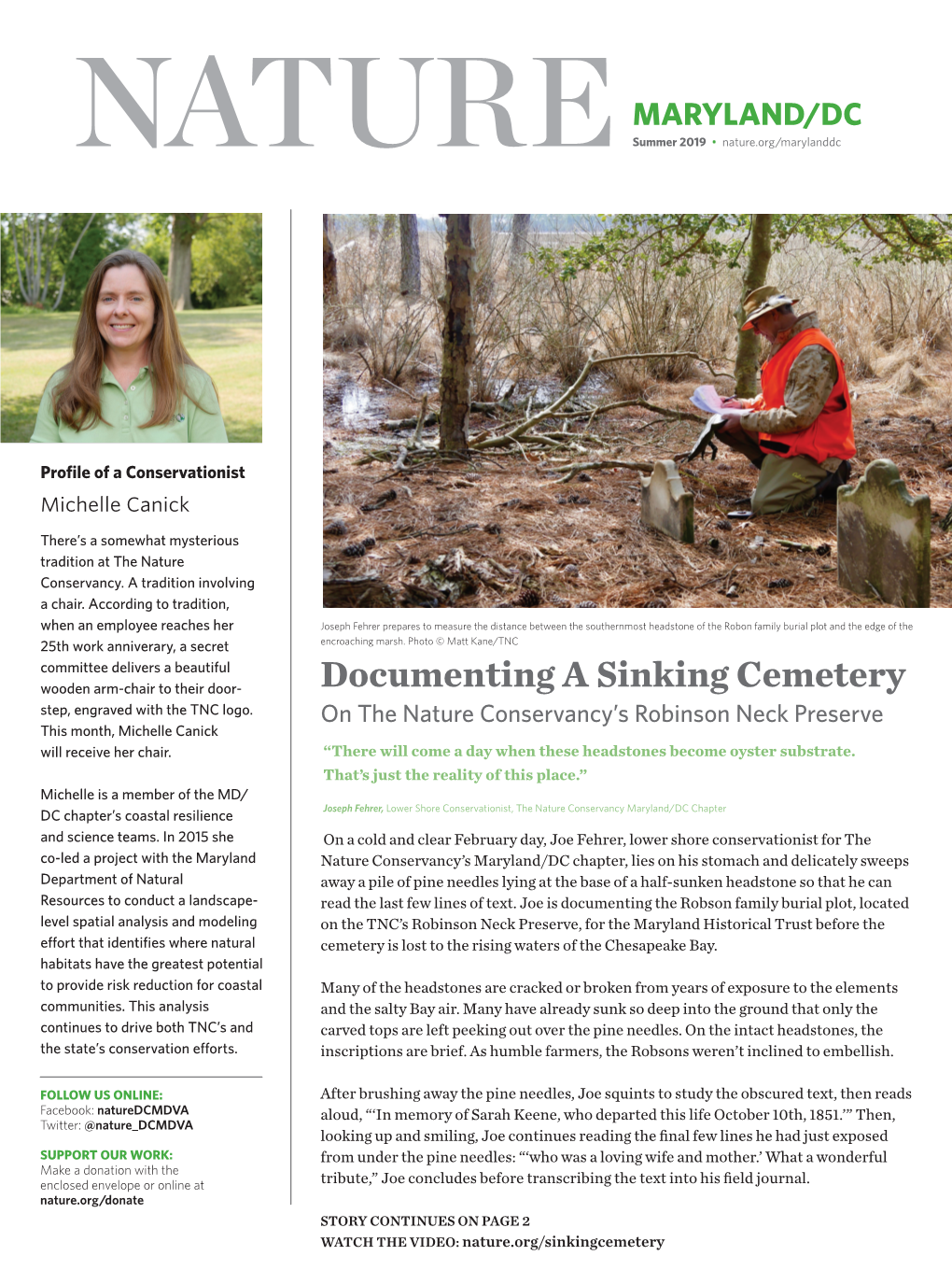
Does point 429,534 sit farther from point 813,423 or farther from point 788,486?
point 813,423

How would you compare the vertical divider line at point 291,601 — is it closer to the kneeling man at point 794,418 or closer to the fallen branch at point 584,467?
the fallen branch at point 584,467

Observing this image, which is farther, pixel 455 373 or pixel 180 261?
pixel 455 373

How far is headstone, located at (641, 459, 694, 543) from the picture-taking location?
12.9ft

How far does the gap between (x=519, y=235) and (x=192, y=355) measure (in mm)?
1520

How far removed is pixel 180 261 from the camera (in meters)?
3.81

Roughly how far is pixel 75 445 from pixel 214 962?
2063 millimetres

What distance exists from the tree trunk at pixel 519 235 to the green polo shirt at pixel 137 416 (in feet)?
4.74

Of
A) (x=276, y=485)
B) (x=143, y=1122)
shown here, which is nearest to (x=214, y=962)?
(x=143, y=1122)

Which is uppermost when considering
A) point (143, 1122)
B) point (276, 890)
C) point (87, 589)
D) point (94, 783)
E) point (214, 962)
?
point (87, 589)

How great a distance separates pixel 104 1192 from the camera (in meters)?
3.56

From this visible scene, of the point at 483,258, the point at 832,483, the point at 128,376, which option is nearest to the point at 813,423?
the point at 832,483

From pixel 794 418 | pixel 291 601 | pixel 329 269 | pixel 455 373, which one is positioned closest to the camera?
pixel 291 601

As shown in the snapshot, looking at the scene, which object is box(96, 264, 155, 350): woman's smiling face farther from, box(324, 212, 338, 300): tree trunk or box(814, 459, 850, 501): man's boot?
box(814, 459, 850, 501): man's boot
